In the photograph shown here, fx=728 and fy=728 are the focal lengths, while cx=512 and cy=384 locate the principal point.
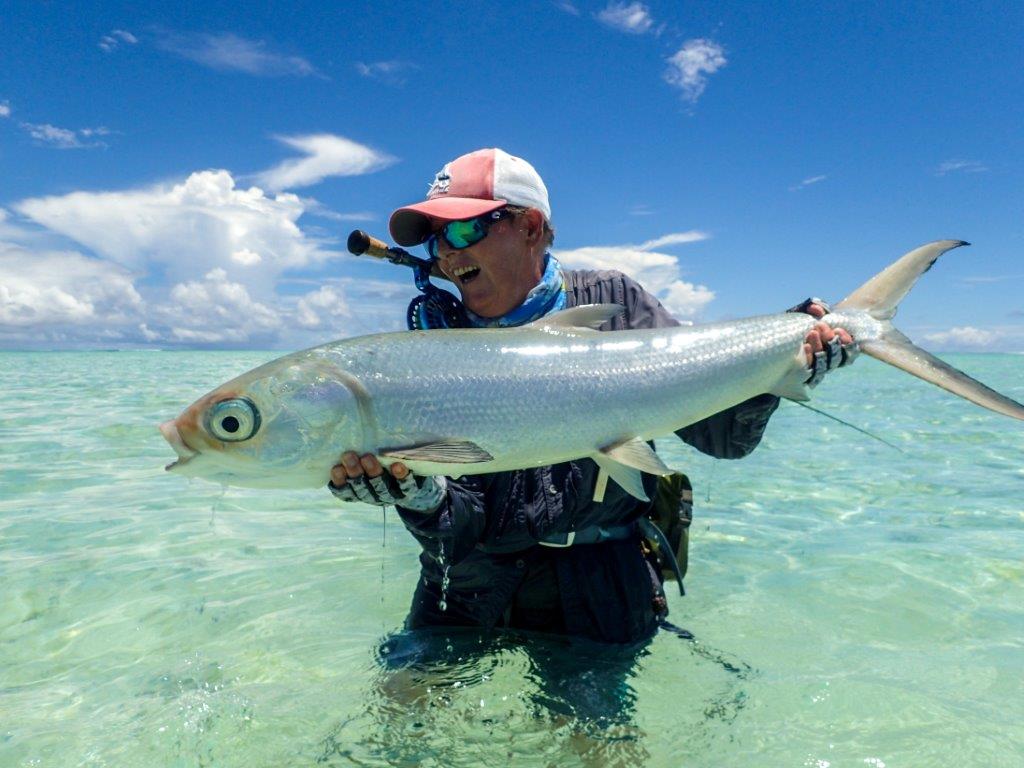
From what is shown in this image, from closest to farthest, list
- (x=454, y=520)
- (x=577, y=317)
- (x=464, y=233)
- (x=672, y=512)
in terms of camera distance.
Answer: (x=577, y=317) → (x=454, y=520) → (x=464, y=233) → (x=672, y=512)

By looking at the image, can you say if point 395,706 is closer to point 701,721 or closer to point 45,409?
point 701,721

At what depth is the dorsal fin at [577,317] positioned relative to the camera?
9.18 feet

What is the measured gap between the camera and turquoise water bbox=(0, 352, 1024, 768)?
299 cm

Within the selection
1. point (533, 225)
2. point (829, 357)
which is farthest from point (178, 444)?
point (829, 357)

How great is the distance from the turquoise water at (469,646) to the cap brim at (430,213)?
196 centimetres

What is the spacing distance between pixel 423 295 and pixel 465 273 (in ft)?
0.76

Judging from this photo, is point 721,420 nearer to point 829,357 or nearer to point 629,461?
point 829,357

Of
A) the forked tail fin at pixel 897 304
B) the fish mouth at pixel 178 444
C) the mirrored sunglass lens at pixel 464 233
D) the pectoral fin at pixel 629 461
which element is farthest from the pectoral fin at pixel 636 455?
the fish mouth at pixel 178 444

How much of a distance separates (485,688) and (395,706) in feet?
1.30

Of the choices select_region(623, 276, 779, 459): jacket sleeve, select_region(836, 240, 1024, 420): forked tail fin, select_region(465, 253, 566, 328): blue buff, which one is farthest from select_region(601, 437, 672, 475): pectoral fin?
select_region(836, 240, 1024, 420): forked tail fin

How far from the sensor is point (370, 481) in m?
2.48

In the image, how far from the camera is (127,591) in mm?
4957

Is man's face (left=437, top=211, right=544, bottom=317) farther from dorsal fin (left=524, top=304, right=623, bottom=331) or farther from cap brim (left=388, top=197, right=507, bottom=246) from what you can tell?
dorsal fin (left=524, top=304, right=623, bottom=331)

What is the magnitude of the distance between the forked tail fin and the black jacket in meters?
0.51
